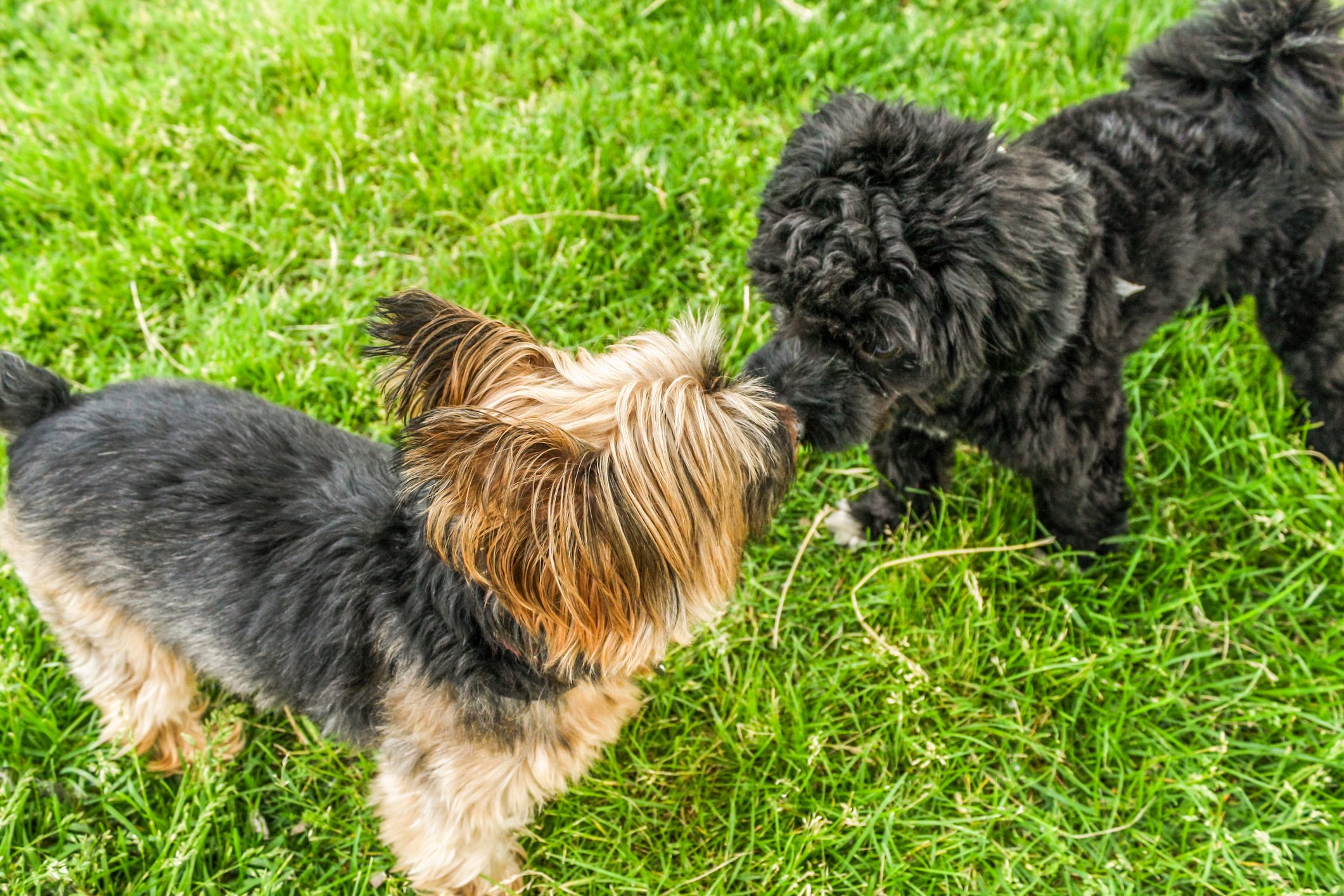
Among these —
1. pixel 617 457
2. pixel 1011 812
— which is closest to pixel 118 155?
pixel 617 457

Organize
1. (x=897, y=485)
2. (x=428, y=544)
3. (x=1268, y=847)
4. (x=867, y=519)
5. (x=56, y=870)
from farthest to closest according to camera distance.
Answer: (x=867, y=519)
(x=897, y=485)
(x=1268, y=847)
(x=56, y=870)
(x=428, y=544)

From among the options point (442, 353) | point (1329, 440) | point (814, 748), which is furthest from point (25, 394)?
point (1329, 440)

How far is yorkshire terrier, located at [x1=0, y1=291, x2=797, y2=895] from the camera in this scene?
1.96 metres

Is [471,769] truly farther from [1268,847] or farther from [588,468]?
[1268,847]

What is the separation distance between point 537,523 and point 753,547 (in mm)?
1989

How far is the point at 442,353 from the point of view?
2242 millimetres

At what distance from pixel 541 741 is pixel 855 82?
4028 millimetres

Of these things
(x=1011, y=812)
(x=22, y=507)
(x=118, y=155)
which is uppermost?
(x=118, y=155)

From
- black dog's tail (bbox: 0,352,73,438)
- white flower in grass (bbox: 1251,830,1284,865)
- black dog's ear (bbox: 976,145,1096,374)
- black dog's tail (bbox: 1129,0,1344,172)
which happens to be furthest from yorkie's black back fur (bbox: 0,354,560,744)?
black dog's tail (bbox: 1129,0,1344,172)

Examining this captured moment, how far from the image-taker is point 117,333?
4.46 m

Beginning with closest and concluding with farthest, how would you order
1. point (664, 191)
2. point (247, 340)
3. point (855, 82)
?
point (247, 340) < point (664, 191) < point (855, 82)

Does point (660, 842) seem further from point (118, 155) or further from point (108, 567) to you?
point (118, 155)

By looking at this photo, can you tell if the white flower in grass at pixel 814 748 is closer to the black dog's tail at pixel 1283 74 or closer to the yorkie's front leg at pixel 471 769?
the yorkie's front leg at pixel 471 769

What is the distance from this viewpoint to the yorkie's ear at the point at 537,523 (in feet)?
5.95
